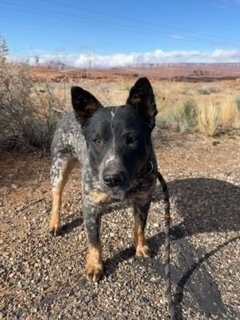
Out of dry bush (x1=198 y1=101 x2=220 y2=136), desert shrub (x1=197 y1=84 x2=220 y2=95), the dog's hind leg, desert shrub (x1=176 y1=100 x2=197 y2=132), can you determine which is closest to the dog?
the dog's hind leg

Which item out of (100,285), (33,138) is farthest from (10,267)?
(33,138)

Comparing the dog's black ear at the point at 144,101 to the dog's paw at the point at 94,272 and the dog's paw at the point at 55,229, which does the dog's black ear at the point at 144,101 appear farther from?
the dog's paw at the point at 55,229

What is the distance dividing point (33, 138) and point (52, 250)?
3.54 metres

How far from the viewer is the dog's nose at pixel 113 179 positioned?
3188mm

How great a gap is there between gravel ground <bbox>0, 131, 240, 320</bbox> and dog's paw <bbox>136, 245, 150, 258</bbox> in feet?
0.22

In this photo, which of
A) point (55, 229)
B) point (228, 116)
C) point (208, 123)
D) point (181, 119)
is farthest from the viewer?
point (228, 116)

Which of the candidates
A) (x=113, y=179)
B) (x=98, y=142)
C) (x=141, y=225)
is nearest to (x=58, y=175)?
(x=141, y=225)

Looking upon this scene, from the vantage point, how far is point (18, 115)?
24.5 ft

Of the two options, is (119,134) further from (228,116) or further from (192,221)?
(228,116)

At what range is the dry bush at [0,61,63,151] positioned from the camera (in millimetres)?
7293

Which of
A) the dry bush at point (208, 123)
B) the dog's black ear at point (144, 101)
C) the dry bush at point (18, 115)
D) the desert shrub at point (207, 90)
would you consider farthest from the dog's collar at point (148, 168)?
the desert shrub at point (207, 90)

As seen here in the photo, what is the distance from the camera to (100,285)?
384 cm

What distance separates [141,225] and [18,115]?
4040 mm

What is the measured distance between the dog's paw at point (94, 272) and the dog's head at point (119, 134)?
76 centimetres
